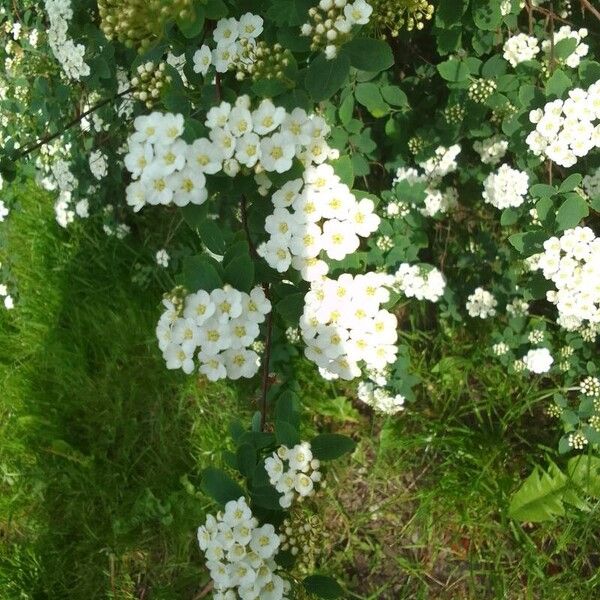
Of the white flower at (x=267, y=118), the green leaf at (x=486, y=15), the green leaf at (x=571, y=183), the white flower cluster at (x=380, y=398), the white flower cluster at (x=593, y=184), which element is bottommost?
the white flower cluster at (x=380, y=398)

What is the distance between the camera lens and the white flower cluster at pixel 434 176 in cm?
229

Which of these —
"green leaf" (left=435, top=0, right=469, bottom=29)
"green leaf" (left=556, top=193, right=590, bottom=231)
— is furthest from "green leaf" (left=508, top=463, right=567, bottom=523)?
"green leaf" (left=435, top=0, right=469, bottom=29)

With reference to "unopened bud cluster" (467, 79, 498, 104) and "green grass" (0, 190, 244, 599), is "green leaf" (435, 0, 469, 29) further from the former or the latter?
"green grass" (0, 190, 244, 599)

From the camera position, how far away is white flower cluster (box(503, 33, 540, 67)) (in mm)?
1974

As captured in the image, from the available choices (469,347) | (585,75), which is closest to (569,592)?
(469,347)

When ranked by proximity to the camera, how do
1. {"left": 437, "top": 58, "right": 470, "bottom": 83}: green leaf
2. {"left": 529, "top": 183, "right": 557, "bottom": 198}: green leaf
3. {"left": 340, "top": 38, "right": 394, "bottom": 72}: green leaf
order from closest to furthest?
{"left": 340, "top": 38, "right": 394, "bottom": 72}: green leaf < {"left": 529, "top": 183, "right": 557, "bottom": 198}: green leaf < {"left": 437, "top": 58, "right": 470, "bottom": 83}: green leaf

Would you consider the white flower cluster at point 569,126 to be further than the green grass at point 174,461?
No

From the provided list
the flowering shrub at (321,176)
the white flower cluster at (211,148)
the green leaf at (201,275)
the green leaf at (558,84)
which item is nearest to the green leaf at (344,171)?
the flowering shrub at (321,176)

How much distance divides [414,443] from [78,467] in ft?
5.20

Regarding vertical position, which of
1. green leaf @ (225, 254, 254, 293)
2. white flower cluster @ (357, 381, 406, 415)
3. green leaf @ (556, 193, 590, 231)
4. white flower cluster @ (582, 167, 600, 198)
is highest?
green leaf @ (225, 254, 254, 293)

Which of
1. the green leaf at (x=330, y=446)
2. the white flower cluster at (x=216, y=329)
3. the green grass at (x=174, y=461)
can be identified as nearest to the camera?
the white flower cluster at (x=216, y=329)

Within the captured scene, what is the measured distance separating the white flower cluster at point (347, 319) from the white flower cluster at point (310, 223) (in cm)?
5

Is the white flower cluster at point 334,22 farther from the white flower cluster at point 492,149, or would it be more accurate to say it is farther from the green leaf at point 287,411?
the white flower cluster at point 492,149

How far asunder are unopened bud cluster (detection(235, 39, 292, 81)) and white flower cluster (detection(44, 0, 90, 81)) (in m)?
0.93
